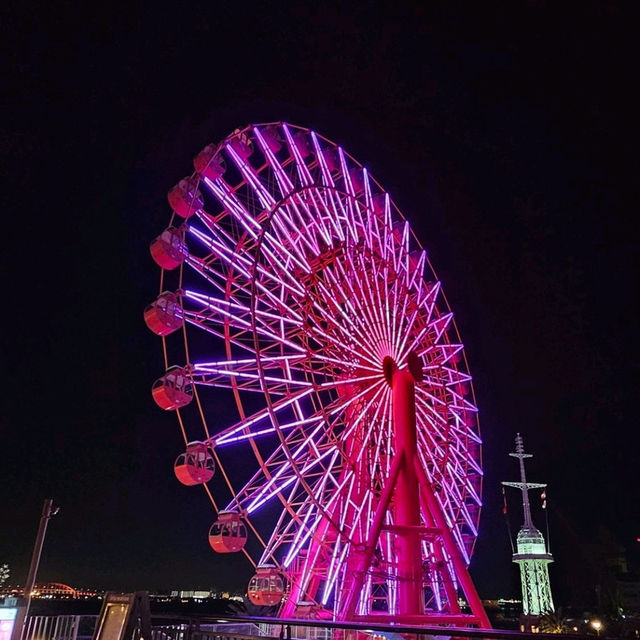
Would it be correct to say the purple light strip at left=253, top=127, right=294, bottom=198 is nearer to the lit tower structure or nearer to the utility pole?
the utility pole

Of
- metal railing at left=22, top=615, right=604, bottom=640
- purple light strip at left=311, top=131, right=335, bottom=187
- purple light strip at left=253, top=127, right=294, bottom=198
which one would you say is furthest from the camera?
purple light strip at left=311, top=131, right=335, bottom=187

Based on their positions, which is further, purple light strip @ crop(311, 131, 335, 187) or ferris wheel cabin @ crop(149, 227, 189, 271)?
purple light strip @ crop(311, 131, 335, 187)

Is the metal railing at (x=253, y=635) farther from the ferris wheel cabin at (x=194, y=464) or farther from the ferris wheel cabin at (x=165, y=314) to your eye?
the ferris wheel cabin at (x=165, y=314)

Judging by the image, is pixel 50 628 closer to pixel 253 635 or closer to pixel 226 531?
pixel 253 635

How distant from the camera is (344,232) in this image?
17312 millimetres

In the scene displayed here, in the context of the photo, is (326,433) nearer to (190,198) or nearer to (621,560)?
(190,198)

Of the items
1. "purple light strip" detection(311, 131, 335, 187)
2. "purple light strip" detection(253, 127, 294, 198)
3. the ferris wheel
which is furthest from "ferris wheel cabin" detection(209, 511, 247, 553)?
"purple light strip" detection(311, 131, 335, 187)

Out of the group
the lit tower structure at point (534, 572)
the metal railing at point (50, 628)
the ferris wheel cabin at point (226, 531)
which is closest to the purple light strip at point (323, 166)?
the ferris wheel cabin at point (226, 531)

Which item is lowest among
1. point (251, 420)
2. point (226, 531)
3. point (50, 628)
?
point (50, 628)

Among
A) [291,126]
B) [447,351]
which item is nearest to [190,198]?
[291,126]

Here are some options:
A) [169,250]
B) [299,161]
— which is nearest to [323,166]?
[299,161]

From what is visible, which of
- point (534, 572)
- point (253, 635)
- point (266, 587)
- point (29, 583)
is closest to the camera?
point (253, 635)

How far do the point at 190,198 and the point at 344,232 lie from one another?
13.6 feet

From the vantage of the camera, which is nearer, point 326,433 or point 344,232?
point 326,433
